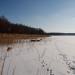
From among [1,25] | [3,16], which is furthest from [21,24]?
[1,25]

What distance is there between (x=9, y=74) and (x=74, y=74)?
3.76 meters

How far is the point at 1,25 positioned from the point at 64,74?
248 ft

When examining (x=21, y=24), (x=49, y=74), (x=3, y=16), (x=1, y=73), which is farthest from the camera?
(x=21, y=24)

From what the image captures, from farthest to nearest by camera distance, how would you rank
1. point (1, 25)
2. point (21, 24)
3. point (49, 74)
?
point (21, 24) → point (1, 25) → point (49, 74)

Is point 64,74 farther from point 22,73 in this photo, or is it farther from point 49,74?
point 22,73

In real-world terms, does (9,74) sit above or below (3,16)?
below

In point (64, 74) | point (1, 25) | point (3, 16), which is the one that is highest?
point (3, 16)

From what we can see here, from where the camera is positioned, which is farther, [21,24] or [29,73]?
[21,24]

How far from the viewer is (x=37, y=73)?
9.92m

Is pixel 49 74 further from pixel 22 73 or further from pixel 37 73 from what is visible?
pixel 22 73

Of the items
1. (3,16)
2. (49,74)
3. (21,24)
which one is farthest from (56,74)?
(21,24)

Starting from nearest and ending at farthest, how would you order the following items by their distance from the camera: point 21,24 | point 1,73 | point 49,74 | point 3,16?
point 1,73, point 49,74, point 3,16, point 21,24

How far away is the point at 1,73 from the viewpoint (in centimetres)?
908

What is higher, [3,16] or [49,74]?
[3,16]
